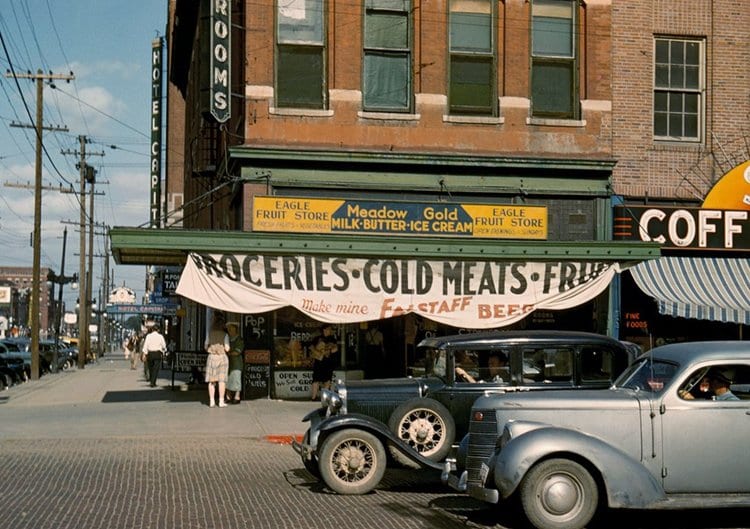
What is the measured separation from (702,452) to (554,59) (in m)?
14.8

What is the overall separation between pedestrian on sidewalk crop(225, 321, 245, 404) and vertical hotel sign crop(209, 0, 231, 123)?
426 cm

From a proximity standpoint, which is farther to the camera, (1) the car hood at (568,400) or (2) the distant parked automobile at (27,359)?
(2) the distant parked automobile at (27,359)

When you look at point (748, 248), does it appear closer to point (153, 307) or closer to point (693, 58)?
point (693, 58)

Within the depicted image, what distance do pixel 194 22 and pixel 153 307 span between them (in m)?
12.9

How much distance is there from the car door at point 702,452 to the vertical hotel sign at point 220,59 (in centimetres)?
1359

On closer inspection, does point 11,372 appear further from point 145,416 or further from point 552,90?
point 552,90

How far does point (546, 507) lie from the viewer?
30.0ft

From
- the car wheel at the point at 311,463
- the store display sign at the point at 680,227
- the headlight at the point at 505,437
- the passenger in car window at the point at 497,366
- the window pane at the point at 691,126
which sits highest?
the window pane at the point at 691,126

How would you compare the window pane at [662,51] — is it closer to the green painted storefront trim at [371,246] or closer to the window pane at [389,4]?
the green painted storefront trim at [371,246]

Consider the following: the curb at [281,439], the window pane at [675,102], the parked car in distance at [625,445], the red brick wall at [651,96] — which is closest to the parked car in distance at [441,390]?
the parked car in distance at [625,445]

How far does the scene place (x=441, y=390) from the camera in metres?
12.5

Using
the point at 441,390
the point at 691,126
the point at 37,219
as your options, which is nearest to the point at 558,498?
the point at 441,390

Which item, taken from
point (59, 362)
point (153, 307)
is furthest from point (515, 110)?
point (59, 362)

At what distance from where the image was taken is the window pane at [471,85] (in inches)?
877
